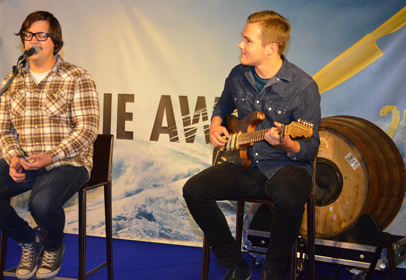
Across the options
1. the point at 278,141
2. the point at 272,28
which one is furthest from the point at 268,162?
the point at 272,28

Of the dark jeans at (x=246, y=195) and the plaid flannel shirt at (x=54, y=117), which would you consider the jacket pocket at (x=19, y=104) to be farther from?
the dark jeans at (x=246, y=195)

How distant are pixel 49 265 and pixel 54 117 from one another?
903mm

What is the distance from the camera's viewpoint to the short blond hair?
2303 mm

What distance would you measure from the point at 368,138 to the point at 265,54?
99 cm

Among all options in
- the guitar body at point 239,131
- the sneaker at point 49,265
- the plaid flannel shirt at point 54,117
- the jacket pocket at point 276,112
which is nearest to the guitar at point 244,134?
the guitar body at point 239,131

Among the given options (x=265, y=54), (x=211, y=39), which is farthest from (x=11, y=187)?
(x=211, y=39)

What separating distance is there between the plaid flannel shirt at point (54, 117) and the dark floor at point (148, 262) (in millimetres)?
987

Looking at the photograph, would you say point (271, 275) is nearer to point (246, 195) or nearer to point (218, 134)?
point (246, 195)

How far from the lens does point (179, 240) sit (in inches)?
144

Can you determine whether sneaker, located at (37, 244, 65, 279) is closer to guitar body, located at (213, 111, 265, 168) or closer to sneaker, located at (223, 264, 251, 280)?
sneaker, located at (223, 264, 251, 280)

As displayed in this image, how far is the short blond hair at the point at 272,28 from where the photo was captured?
7.55 feet

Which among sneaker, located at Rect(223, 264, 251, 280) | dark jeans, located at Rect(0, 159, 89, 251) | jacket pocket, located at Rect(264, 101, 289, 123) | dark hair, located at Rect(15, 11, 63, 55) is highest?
dark hair, located at Rect(15, 11, 63, 55)

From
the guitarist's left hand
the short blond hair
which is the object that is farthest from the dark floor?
the short blond hair

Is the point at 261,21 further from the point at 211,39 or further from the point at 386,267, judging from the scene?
the point at 386,267
